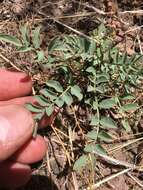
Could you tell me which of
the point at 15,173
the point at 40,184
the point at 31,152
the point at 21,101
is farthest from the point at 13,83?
the point at 40,184

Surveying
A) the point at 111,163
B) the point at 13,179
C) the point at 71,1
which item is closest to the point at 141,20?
the point at 71,1

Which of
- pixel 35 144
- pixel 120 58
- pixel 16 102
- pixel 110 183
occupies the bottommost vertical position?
pixel 110 183

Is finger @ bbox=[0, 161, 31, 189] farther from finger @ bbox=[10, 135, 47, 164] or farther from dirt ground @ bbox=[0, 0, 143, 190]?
dirt ground @ bbox=[0, 0, 143, 190]

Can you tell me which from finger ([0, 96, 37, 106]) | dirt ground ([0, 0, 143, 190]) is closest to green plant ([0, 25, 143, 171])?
finger ([0, 96, 37, 106])

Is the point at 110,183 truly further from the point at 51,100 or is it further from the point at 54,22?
the point at 54,22

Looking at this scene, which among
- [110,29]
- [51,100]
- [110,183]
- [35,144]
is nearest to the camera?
[51,100]

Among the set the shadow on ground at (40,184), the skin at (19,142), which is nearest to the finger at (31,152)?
the skin at (19,142)

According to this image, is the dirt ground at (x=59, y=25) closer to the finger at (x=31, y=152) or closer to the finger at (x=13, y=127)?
the finger at (x=31, y=152)
